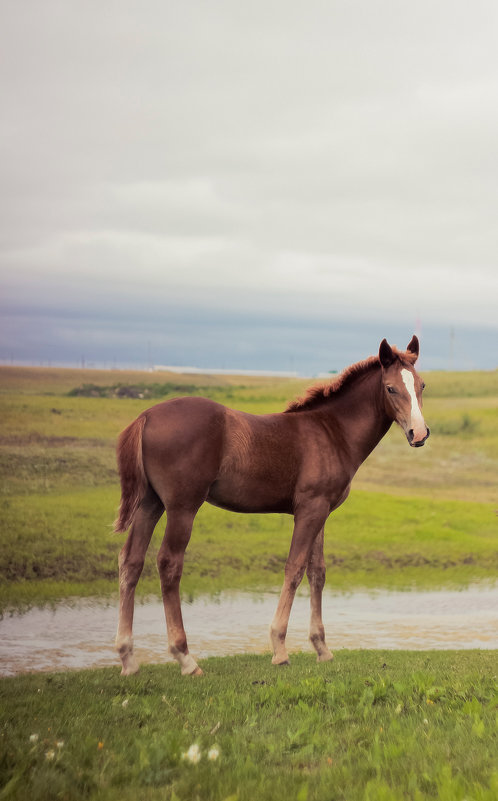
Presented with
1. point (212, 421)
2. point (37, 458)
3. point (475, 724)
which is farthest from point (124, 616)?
point (37, 458)

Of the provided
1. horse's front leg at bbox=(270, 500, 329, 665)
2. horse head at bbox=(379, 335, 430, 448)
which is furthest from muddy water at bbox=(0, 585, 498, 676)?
horse head at bbox=(379, 335, 430, 448)

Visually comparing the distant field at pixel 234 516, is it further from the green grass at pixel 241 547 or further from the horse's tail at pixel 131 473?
the horse's tail at pixel 131 473

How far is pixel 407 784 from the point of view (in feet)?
18.3

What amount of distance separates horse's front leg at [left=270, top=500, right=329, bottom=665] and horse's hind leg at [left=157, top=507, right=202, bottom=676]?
3.80 ft

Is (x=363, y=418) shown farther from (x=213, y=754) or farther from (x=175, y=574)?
(x=213, y=754)

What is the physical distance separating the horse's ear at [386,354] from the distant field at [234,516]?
167 centimetres

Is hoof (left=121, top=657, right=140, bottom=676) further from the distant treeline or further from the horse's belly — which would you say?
the distant treeline

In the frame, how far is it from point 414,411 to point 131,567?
423cm

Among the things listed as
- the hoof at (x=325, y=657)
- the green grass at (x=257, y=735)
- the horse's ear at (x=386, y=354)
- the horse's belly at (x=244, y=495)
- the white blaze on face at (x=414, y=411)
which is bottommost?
the hoof at (x=325, y=657)

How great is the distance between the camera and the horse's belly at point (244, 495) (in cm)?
1082

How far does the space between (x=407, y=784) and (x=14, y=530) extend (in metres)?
18.0

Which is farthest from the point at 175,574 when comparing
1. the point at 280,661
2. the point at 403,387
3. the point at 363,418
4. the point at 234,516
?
the point at 234,516

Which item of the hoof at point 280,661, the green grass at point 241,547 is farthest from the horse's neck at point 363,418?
the green grass at point 241,547

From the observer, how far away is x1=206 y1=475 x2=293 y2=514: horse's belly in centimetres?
1082
